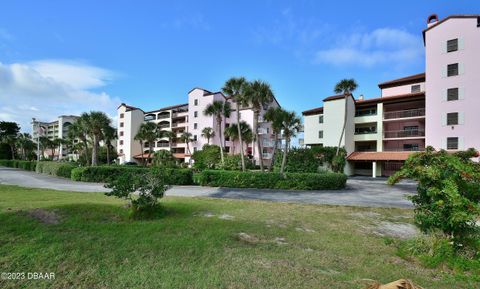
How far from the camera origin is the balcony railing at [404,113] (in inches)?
1316

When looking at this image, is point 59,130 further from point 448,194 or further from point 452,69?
point 448,194

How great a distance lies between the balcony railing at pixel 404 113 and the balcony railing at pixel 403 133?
217 cm

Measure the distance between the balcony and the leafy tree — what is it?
33.5 m

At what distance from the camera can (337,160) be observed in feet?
109

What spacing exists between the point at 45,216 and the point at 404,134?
130ft

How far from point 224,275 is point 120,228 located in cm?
374

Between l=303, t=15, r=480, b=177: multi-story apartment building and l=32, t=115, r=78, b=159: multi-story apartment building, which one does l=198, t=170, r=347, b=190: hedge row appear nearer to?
l=303, t=15, r=480, b=177: multi-story apartment building

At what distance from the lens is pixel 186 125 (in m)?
59.9

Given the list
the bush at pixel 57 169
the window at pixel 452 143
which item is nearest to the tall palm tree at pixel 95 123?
the bush at pixel 57 169

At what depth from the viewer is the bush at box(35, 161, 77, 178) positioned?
27062mm

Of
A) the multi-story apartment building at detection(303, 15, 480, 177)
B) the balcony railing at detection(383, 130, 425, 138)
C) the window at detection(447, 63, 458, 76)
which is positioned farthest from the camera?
the balcony railing at detection(383, 130, 425, 138)

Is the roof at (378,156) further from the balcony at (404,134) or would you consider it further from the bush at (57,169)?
the bush at (57,169)

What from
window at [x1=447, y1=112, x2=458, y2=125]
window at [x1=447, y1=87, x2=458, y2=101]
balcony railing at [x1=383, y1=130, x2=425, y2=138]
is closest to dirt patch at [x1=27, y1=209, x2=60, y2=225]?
window at [x1=447, y1=112, x2=458, y2=125]

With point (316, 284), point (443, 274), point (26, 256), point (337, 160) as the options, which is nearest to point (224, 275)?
point (316, 284)
